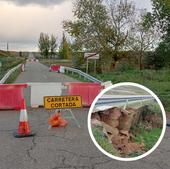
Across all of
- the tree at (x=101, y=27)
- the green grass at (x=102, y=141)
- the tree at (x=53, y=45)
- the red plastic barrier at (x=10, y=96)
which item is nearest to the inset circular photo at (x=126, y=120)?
the green grass at (x=102, y=141)

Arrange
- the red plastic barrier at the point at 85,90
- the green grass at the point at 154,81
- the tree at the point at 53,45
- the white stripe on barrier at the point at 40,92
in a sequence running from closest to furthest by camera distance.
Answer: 1. the white stripe on barrier at the point at 40,92
2. the red plastic barrier at the point at 85,90
3. the green grass at the point at 154,81
4. the tree at the point at 53,45

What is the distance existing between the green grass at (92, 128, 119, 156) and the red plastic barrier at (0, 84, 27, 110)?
9.13 metres

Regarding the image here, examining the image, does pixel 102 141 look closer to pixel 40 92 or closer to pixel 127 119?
pixel 127 119

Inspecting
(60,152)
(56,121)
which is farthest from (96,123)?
(56,121)

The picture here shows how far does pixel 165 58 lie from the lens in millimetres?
43469

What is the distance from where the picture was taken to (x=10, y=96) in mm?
11883

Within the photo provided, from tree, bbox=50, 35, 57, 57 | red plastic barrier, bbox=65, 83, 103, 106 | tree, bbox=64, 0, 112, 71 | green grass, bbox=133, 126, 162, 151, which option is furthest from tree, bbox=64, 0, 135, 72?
tree, bbox=50, 35, 57, 57

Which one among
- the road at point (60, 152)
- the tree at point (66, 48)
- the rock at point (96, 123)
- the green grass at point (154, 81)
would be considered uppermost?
the tree at point (66, 48)

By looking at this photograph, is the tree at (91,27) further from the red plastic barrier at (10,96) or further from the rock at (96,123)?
the rock at (96,123)

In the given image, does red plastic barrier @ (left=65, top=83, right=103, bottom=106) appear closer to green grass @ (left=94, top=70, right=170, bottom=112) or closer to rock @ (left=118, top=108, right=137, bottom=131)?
green grass @ (left=94, top=70, right=170, bottom=112)

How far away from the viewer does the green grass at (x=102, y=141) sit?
2.98 metres

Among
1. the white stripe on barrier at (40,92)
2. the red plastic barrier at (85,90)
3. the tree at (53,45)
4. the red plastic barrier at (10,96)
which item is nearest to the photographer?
the red plastic barrier at (10,96)

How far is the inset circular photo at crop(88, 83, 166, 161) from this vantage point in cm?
291

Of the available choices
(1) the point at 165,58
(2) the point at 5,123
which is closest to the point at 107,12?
(1) the point at 165,58
